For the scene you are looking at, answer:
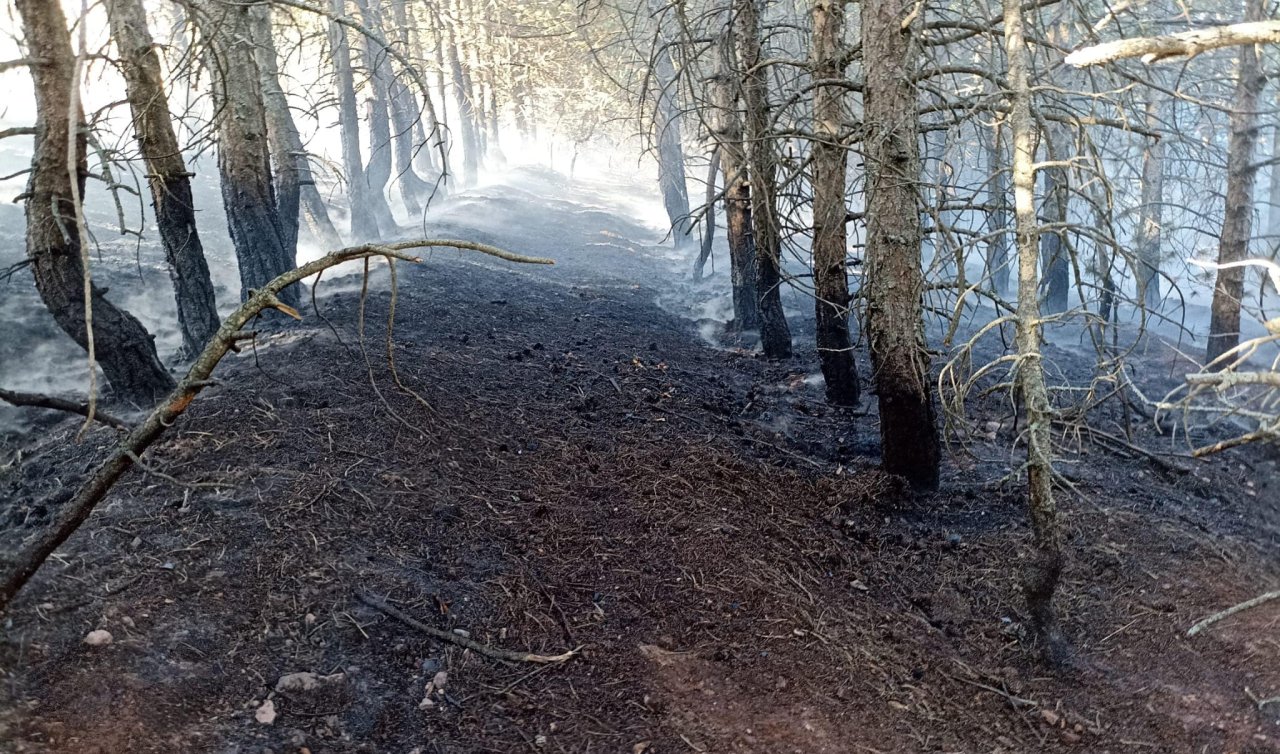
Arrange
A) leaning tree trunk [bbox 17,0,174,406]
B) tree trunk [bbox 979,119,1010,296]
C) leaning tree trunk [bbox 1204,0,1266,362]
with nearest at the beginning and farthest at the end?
1. tree trunk [bbox 979,119,1010,296]
2. leaning tree trunk [bbox 17,0,174,406]
3. leaning tree trunk [bbox 1204,0,1266,362]

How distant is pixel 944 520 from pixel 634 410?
256cm

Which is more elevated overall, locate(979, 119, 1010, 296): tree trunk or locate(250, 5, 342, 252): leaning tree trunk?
locate(250, 5, 342, 252): leaning tree trunk

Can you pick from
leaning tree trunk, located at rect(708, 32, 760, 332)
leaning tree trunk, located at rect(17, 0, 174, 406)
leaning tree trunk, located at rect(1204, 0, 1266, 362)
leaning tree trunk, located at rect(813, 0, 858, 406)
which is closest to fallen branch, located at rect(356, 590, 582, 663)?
leaning tree trunk, located at rect(17, 0, 174, 406)

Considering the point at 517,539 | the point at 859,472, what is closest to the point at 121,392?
the point at 517,539

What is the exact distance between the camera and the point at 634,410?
7.07 meters

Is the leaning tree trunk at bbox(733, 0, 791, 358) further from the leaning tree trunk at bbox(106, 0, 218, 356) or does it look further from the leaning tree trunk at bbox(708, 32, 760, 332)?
the leaning tree trunk at bbox(106, 0, 218, 356)

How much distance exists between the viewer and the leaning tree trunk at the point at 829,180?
261 inches

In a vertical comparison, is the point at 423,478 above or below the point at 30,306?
below

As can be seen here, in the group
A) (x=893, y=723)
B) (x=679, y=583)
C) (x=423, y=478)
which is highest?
(x=423, y=478)

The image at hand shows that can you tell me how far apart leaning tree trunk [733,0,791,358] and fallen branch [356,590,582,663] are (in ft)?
10.2

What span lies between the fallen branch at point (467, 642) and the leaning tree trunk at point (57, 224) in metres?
2.67

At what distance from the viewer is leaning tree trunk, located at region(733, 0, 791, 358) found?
6215 millimetres

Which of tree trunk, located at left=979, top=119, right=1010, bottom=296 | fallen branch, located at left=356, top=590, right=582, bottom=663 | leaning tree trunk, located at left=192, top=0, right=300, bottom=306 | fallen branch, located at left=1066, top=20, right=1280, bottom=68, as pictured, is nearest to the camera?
fallen branch, located at left=1066, top=20, right=1280, bottom=68

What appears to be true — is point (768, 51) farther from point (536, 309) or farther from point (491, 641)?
point (491, 641)
